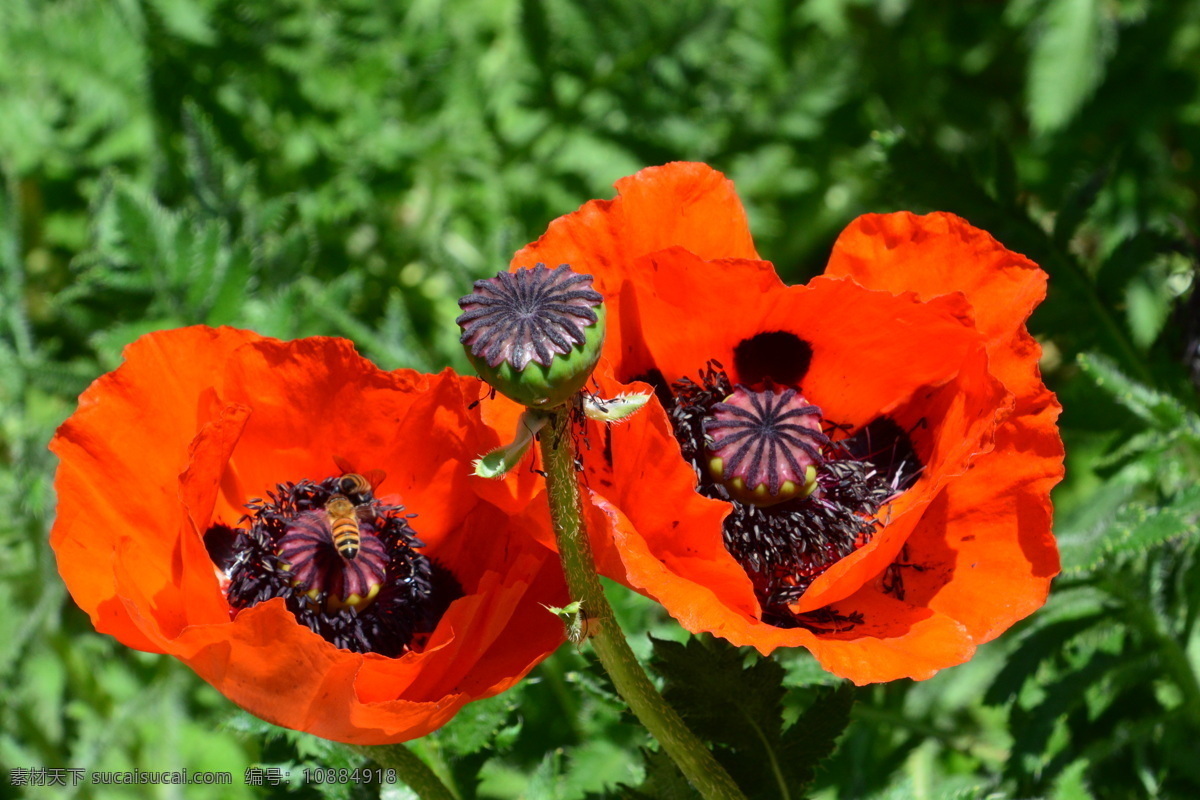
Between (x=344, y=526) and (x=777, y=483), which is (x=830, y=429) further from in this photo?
(x=344, y=526)

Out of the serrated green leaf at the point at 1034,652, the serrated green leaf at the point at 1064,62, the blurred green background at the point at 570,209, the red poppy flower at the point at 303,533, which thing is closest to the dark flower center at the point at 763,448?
the red poppy flower at the point at 303,533

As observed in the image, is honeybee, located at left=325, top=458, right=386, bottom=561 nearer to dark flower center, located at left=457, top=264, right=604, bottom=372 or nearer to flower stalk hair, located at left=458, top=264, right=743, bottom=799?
flower stalk hair, located at left=458, top=264, right=743, bottom=799

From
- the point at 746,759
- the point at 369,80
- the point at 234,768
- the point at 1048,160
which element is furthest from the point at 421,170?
the point at 746,759

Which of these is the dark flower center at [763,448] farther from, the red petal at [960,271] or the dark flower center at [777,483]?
the red petal at [960,271]

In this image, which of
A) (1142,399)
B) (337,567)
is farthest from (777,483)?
(1142,399)

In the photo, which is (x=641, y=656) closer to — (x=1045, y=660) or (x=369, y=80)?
(x=1045, y=660)

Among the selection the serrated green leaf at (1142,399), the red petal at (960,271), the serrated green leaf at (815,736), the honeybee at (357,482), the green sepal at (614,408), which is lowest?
the serrated green leaf at (815,736)

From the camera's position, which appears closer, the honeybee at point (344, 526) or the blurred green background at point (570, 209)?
the honeybee at point (344, 526)
